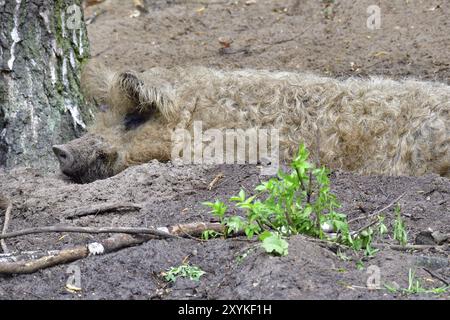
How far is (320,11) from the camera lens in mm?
8703

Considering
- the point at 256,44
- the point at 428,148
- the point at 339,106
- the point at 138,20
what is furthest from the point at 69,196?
the point at 138,20

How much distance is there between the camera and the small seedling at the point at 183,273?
321 cm

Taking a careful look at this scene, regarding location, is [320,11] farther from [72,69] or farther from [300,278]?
[300,278]

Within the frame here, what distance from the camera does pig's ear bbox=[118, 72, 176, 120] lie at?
5520 mm

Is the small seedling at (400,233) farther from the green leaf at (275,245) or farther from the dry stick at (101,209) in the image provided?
the dry stick at (101,209)

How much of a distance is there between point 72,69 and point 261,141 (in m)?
1.73

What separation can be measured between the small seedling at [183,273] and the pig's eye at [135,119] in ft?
8.28

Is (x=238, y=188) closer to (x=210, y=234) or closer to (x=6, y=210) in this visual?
(x=210, y=234)

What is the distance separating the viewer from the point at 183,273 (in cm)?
323

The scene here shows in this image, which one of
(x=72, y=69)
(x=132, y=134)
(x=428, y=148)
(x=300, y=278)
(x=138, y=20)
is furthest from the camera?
(x=138, y=20)

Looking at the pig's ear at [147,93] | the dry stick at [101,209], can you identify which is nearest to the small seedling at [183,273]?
the dry stick at [101,209]

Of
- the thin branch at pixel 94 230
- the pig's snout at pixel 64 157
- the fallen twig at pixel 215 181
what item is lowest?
the thin branch at pixel 94 230

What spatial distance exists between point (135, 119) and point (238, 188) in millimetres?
1495

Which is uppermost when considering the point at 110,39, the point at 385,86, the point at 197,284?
the point at 110,39
